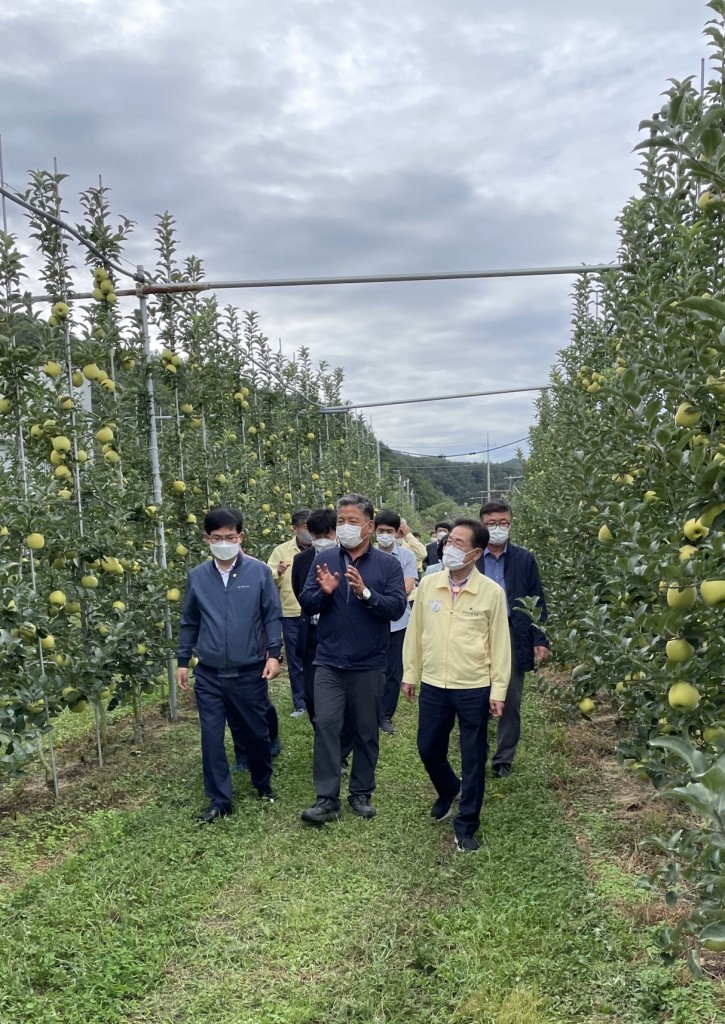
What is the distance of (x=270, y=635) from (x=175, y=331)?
327 centimetres

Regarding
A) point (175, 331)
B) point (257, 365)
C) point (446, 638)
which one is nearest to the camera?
point (446, 638)

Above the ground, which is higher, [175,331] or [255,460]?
[175,331]

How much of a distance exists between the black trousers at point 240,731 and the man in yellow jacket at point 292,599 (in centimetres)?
96

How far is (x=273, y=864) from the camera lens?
3.78 m

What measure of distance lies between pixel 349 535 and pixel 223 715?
1264mm

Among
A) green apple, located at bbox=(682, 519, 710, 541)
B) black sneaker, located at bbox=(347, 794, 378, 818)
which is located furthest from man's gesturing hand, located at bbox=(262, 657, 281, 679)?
green apple, located at bbox=(682, 519, 710, 541)

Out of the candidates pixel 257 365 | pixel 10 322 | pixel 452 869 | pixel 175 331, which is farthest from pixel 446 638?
pixel 257 365

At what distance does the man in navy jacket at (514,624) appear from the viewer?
4918mm

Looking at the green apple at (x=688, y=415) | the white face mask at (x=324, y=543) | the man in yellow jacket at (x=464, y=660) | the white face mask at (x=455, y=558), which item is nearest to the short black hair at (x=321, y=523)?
the white face mask at (x=324, y=543)

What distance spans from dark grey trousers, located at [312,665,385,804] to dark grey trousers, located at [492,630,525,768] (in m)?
0.94

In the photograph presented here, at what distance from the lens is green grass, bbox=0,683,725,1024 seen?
270cm

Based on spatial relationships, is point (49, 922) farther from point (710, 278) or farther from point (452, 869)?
point (710, 278)

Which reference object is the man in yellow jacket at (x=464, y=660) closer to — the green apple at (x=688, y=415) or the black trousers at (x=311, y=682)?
the black trousers at (x=311, y=682)

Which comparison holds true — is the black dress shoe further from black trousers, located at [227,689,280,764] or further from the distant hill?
the distant hill
